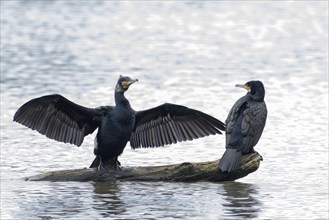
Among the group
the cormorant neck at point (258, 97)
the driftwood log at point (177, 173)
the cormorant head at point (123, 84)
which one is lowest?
the driftwood log at point (177, 173)

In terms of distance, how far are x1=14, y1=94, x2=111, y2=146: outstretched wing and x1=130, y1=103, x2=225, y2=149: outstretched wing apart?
2.08 feet

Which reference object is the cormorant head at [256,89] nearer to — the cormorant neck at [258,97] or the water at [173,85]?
the cormorant neck at [258,97]

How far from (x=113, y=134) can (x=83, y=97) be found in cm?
819

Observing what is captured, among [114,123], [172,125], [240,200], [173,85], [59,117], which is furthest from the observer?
[173,85]

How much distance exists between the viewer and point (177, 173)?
1548 cm

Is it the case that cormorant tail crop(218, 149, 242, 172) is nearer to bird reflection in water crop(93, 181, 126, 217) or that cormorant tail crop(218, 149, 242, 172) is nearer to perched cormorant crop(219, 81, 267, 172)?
perched cormorant crop(219, 81, 267, 172)

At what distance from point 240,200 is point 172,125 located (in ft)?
5.49

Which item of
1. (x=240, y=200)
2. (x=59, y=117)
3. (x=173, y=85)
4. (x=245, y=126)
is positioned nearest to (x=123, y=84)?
(x=59, y=117)

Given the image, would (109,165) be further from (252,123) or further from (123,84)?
(252,123)

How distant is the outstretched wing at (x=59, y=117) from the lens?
50.7ft

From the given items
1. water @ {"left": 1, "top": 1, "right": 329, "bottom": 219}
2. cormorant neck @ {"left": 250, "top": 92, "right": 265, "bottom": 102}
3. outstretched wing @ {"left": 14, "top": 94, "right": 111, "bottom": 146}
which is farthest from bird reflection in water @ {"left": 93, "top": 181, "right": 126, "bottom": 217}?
cormorant neck @ {"left": 250, "top": 92, "right": 265, "bottom": 102}

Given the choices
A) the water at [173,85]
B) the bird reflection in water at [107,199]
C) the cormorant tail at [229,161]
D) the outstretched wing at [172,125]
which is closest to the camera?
the bird reflection in water at [107,199]

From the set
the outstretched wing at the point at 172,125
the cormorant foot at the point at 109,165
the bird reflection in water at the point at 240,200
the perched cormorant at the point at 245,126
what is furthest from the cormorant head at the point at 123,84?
the bird reflection in water at the point at 240,200

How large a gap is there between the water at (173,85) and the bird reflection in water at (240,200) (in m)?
0.02
